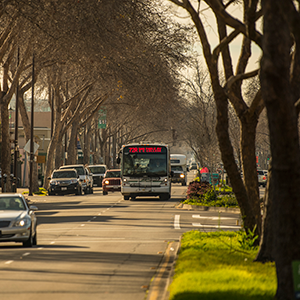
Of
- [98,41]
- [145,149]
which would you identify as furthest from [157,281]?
[145,149]

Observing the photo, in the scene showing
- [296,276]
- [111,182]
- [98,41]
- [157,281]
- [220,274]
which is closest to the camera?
[296,276]

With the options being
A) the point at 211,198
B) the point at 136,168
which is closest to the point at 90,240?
the point at 211,198

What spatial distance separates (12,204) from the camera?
1675cm

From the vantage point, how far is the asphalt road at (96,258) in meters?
9.80

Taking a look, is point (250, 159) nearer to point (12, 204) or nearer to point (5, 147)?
point (12, 204)

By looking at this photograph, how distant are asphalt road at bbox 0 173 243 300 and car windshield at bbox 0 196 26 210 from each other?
95cm

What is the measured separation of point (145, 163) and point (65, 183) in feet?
31.3

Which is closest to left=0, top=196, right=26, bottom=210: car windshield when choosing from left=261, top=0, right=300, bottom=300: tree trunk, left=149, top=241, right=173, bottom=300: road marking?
left=149, top=241, right=173, bottom=300: road marking

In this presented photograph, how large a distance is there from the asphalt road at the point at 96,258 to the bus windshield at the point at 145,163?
12.1m

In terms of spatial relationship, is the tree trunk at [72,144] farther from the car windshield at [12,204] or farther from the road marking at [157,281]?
the road marking at [157,281]

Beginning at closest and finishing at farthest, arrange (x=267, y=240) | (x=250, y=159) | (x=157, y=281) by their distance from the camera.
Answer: (x=157, y=281) → (x=267, y=240) → (x=250, y=159)

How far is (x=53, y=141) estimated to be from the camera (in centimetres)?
4738

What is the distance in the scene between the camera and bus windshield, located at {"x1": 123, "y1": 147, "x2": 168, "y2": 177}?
37.2m

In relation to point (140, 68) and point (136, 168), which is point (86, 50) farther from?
point (136, 168)
